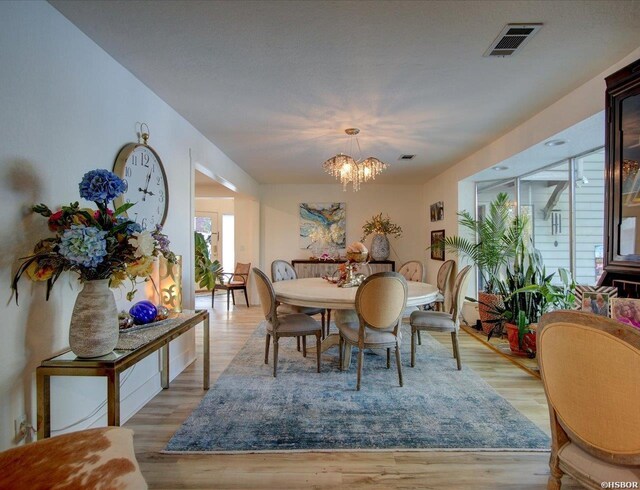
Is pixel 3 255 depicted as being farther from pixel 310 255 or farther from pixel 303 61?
pixel 310 255

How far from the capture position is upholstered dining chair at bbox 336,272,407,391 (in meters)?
2.49

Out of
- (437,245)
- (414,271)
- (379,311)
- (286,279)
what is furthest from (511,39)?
(437,245)

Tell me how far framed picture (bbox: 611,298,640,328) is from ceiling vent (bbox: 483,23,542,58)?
62.8 inches

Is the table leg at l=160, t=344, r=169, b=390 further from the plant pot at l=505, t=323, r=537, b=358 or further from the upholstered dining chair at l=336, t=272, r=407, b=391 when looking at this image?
the plant pot at l=505, t=323, r=537, b=358

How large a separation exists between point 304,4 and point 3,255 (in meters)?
1.85

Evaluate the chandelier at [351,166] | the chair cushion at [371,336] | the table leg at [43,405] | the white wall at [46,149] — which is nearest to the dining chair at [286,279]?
the chair cushion at [371,336]

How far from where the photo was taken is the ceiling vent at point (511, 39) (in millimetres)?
1751

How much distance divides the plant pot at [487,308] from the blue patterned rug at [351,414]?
1.21 meters

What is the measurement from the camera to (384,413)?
87.4 inches

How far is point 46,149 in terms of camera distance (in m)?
1.60

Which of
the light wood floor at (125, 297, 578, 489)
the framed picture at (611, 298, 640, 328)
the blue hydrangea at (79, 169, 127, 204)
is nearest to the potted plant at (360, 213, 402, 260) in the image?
the light wood floor at (125, 297, 578, 489)

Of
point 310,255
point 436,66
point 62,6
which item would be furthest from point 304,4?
point 310,255

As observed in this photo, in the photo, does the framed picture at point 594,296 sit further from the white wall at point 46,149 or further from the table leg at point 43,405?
the white wall at point 46,149

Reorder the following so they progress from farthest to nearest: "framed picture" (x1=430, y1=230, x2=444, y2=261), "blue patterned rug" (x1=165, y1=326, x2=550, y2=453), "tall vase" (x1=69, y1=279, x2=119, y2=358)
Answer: "framed picture" (x1=430, y1=230, x2=444, y2=261)
"blue patterned rug" (x1=165, y1=326, x2=550, y2=453)
"tall vase" (x1=69, y1=279, x2=119, y2=358)
